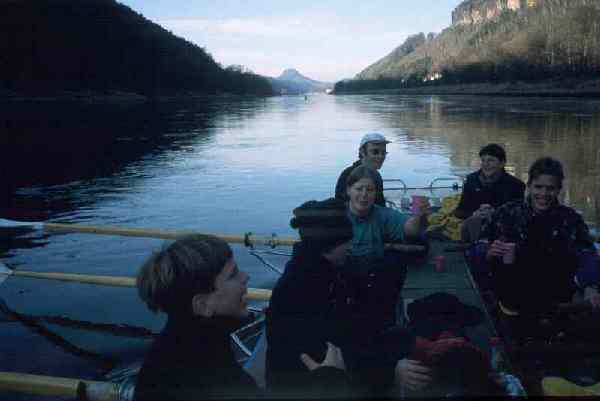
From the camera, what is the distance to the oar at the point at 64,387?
3.85 metres

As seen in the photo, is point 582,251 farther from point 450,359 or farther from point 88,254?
point 88,254

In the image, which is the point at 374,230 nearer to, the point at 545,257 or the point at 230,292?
the point at 545,257

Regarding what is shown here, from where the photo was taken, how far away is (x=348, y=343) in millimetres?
3117

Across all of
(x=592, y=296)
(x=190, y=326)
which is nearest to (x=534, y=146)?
(x=592, y=296)

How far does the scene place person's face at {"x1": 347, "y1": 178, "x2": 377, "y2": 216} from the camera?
14.3 feet

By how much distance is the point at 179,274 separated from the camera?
1992mm

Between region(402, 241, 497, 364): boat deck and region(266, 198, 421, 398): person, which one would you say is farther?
region(402, 241, 497, 364): boat deck

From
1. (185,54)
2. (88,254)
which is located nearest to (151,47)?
(185,54)

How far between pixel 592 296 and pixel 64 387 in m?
4.46

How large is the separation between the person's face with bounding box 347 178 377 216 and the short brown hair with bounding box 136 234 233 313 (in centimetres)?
248

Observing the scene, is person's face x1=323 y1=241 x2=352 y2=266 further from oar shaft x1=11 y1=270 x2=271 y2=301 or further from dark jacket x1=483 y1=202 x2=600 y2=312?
oar shaft x1=11 y1=270 x2=271 y2=301

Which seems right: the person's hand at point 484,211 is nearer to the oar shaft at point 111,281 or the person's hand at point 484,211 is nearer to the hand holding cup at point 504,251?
the hand holding cup at point 504,251

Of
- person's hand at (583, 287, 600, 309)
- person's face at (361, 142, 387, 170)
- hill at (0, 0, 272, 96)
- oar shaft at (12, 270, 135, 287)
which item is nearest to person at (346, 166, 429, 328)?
person's hand at (583, 287, 600, 309)

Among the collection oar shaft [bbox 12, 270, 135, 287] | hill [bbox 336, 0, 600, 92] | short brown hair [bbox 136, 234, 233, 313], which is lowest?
oar shaft [bbox 12, 270, 135, 287]
